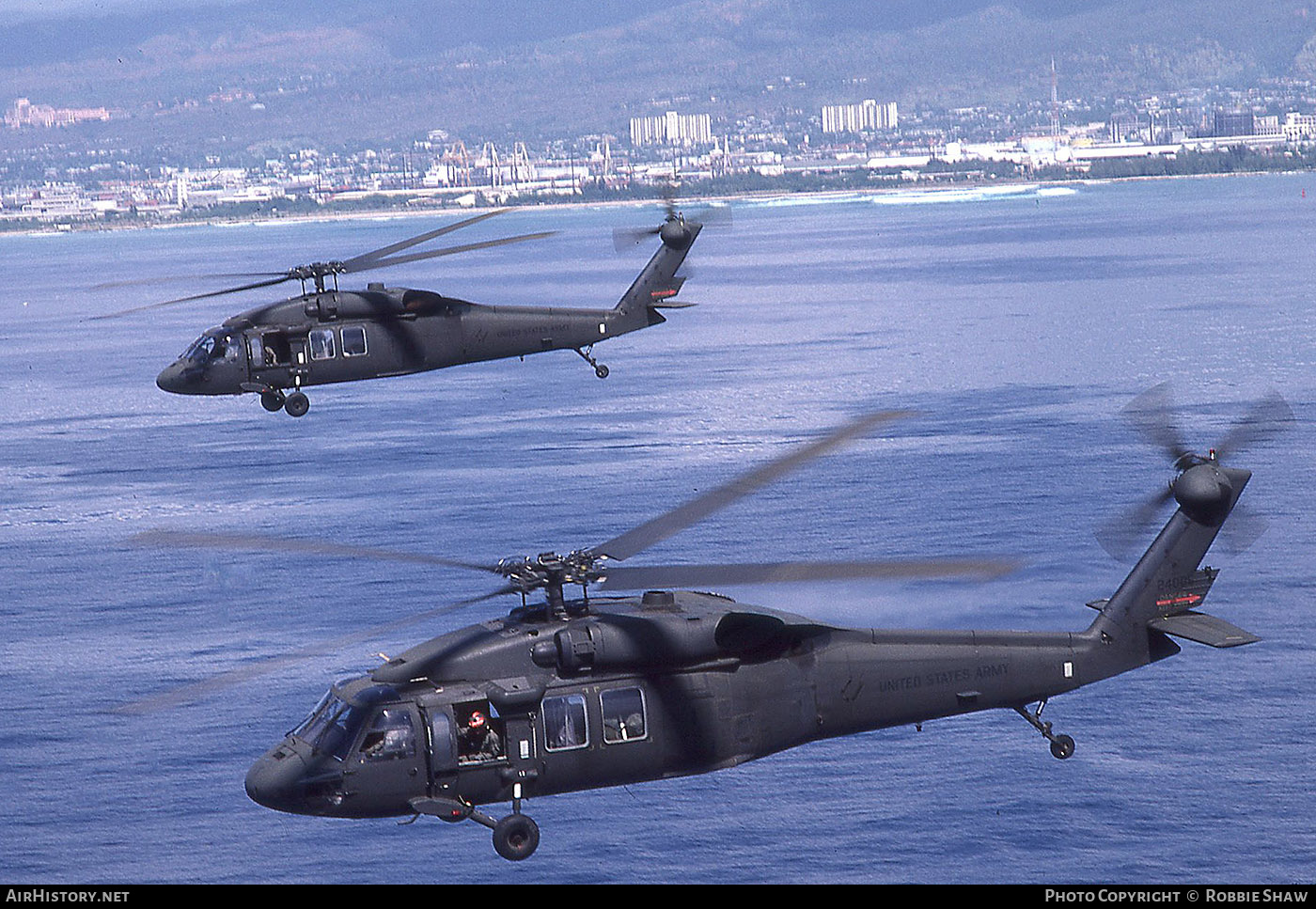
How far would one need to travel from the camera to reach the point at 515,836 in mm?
28141

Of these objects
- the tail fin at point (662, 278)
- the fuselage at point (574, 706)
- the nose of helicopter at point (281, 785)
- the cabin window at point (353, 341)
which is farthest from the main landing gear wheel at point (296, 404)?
the nose of helicopter at point (281, 785)

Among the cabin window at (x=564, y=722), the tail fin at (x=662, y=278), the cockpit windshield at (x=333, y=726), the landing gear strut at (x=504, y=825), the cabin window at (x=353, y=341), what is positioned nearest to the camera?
the landing gear strut at (x=504, y=825)

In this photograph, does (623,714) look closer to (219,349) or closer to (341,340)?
(341,340)

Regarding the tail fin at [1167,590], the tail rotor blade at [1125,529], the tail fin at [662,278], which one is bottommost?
the tail fin at [1167,590]

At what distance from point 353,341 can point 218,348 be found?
3967 mm

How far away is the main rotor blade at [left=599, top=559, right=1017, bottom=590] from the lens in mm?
24031

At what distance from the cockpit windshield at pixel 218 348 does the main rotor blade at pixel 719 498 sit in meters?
22.4

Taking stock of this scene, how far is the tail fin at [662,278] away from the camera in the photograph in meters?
53.3

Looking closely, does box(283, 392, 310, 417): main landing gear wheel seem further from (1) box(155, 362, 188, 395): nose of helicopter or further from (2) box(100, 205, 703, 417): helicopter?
(1) box(155, 362, 188, 395): nose of helicopter

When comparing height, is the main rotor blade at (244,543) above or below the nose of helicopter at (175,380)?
below

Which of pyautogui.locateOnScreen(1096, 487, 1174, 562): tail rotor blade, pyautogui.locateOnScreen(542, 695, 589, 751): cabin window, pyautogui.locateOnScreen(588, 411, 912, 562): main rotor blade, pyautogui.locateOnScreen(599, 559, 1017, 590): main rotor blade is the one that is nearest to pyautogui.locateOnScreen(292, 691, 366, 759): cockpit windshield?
pyautogui.locateOnScreen(542, 695, 589, 751): cabin window

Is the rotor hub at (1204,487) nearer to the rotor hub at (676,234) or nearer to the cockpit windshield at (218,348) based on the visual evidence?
the rotor hub at (676,234)

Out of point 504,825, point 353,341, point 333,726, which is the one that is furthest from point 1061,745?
point 353,341
